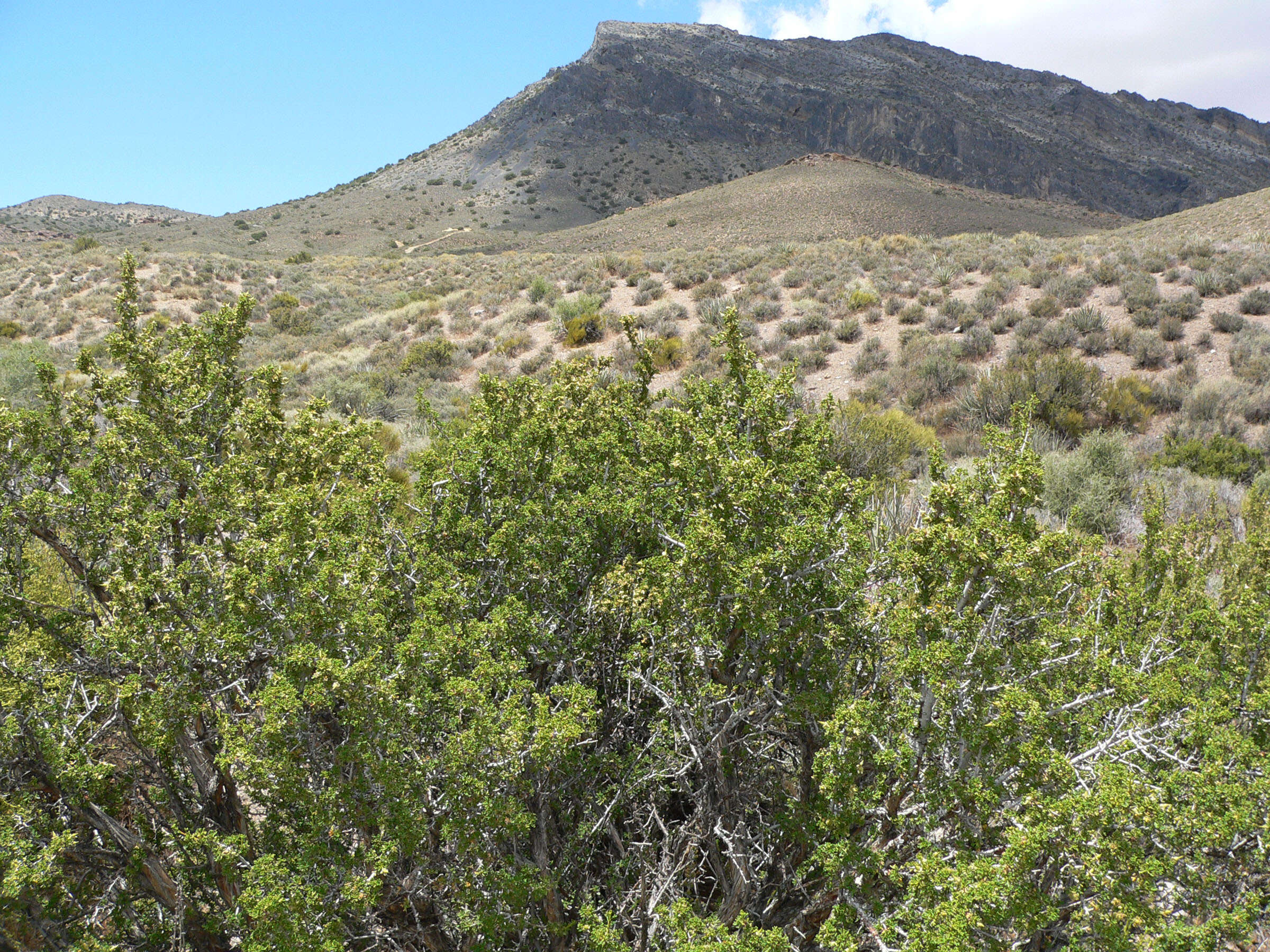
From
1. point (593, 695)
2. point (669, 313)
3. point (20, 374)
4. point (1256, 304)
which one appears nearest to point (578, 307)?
point (669, 313)

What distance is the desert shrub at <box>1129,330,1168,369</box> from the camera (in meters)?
12.9

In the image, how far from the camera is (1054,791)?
96.3 inches

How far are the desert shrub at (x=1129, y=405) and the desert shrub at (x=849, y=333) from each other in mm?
5301

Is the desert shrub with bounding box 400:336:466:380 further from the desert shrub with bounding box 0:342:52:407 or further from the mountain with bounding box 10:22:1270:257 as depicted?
the mountain with bounding box 10:22:1270:257

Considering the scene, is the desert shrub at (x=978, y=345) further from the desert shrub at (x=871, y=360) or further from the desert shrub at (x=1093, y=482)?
the desert shrub at (x=1093, y=482)

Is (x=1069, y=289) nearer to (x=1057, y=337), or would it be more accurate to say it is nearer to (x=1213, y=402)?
(x=1057, y=337)

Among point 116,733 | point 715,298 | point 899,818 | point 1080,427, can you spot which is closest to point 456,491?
point 116,733

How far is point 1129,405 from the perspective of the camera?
11211 millimetres

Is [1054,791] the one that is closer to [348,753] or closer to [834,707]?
[834,707]

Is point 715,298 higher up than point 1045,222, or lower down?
lower down

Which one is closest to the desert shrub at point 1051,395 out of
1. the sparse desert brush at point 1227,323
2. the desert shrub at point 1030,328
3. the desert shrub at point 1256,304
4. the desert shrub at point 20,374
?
the desert shrub at point 1030,328

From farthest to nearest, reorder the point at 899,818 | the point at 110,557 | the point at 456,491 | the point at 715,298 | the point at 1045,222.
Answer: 1. the point at 1045,222
2. the point at 715,298
3. the point at 456,491
4. the point at 110,557
5. the point at 899,818

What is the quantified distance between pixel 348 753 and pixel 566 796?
1069 millimetres

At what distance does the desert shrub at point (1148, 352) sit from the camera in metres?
12.9
